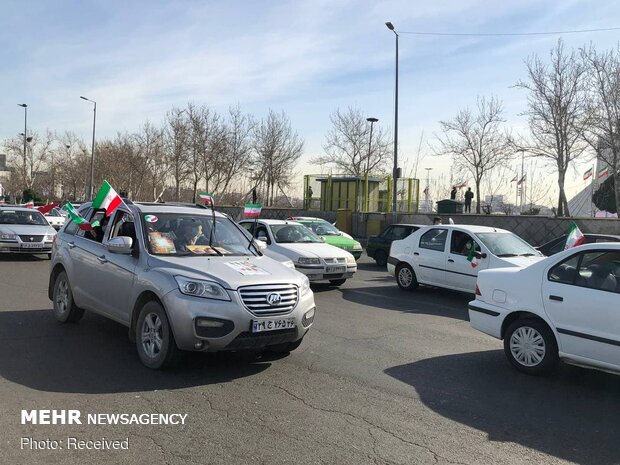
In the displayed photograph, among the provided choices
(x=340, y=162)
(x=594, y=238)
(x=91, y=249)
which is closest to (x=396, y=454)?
(x=91, y=249)

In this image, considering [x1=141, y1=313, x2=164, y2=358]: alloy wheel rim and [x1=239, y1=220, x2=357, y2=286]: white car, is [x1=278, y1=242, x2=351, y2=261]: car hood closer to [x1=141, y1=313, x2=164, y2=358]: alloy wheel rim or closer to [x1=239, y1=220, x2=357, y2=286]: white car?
[x1=239, y1=220, x2=357, y2=286]: white car

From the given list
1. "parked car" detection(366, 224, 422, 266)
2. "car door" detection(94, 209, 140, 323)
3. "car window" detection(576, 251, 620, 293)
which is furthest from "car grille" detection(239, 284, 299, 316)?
"parked car" detection(366, 224, 422, 266)

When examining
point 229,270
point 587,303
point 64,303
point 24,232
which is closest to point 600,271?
point 587,303

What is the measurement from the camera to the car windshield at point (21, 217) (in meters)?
16.3

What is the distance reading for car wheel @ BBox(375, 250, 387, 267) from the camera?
58.0 ft

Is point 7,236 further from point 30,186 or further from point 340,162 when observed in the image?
point 30,186

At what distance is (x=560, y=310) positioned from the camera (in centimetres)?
556

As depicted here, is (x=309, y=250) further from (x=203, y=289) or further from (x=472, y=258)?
(x=203, y=289)

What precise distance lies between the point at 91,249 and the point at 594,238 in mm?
8432

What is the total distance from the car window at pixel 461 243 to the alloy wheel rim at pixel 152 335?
700 centimetres

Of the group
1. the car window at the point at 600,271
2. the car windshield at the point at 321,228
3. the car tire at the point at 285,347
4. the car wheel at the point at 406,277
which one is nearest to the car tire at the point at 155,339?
the car tire at the point at 285,347

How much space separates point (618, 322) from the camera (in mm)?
5051

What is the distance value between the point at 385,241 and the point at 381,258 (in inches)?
23.7

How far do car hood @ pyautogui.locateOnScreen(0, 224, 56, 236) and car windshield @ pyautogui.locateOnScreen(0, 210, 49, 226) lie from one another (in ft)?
1.31
